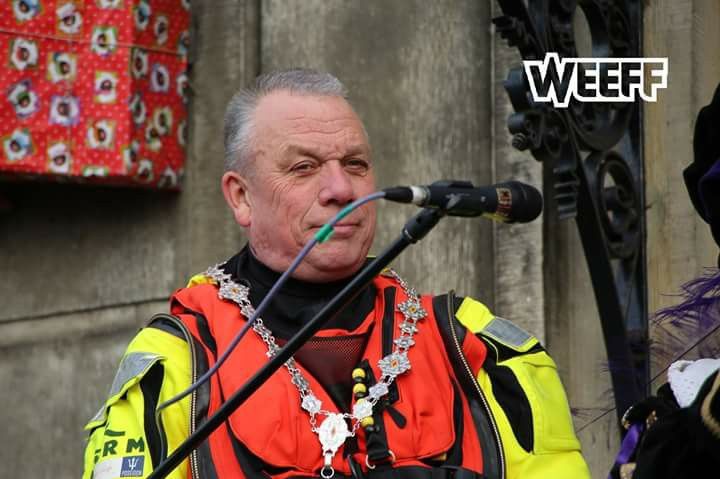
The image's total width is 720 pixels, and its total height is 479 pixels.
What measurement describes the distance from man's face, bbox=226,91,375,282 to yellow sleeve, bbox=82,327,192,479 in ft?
1.10

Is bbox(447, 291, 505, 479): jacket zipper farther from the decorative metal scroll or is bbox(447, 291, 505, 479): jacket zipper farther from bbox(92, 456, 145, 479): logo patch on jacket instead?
bbox(92, 456, 145, 479): logo patch on jacket

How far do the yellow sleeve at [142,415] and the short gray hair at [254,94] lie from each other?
495 millimetres

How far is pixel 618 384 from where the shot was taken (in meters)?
3.86

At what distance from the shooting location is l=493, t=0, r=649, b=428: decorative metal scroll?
425 cm

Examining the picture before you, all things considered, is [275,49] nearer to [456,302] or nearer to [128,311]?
[128,311]

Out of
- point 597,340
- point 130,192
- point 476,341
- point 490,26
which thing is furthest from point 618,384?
point 130,192

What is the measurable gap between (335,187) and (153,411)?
63 centimetres

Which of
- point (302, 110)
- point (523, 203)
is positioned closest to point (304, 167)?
point (302, 110)

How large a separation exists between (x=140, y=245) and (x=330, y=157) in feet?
7.76

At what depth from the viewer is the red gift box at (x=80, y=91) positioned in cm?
572

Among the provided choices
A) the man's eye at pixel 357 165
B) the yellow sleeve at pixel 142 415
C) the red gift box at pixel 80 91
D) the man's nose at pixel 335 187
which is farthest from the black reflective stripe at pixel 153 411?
the red gift box at pixel 80 91

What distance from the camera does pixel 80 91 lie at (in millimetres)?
5773

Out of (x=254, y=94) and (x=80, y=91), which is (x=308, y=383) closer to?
(x=254, y=94)

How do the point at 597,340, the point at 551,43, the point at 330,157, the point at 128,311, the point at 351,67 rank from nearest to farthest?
1. the point at 330,157
2. the point at 551,43
3. the point at 597,340
4. the point at 351,67
5. the point at 128,311
